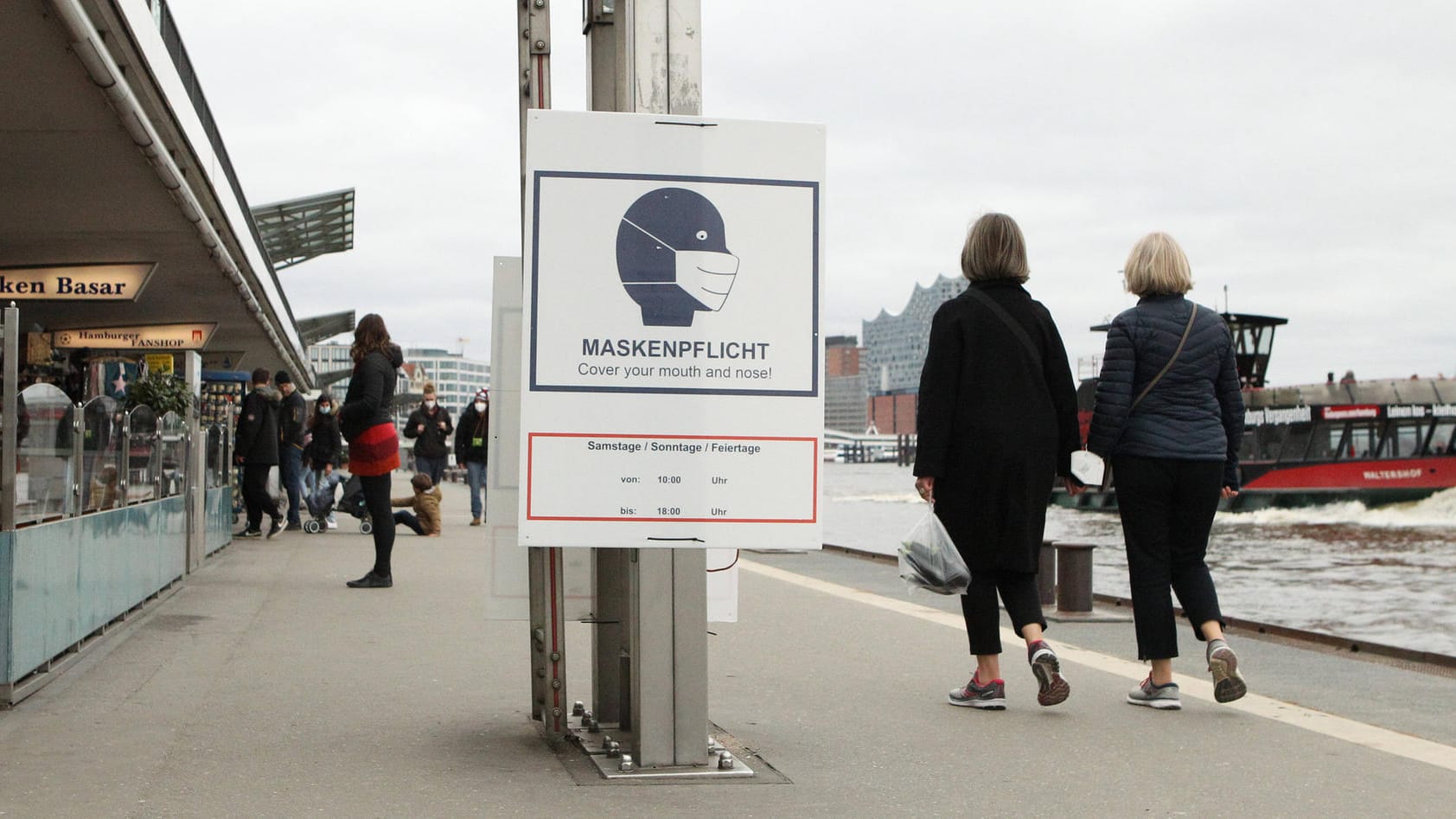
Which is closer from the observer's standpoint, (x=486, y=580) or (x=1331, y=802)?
(x=1331, y=802)

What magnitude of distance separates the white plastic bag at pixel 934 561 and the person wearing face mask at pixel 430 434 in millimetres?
12219

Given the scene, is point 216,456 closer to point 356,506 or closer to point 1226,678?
point 356,506

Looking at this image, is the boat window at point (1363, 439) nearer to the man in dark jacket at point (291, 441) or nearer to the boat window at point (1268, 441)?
the boat window at point (1268, 441)

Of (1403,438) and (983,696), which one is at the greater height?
(1403,438)

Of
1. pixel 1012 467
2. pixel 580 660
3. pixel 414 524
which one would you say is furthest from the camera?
pixel 414 524

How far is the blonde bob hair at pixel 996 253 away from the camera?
6.11m

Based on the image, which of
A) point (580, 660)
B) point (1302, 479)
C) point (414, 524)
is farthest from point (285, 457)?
point (1302, 479)

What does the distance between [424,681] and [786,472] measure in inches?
103

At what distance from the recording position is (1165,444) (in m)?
6.14

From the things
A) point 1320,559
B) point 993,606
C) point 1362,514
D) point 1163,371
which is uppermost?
point 1163,371

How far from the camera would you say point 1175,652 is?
6.16 m

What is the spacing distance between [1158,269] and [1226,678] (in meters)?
1.66

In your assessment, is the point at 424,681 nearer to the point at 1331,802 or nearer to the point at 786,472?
the point at 786,472

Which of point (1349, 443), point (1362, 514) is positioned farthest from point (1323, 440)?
point (1362, 514)
